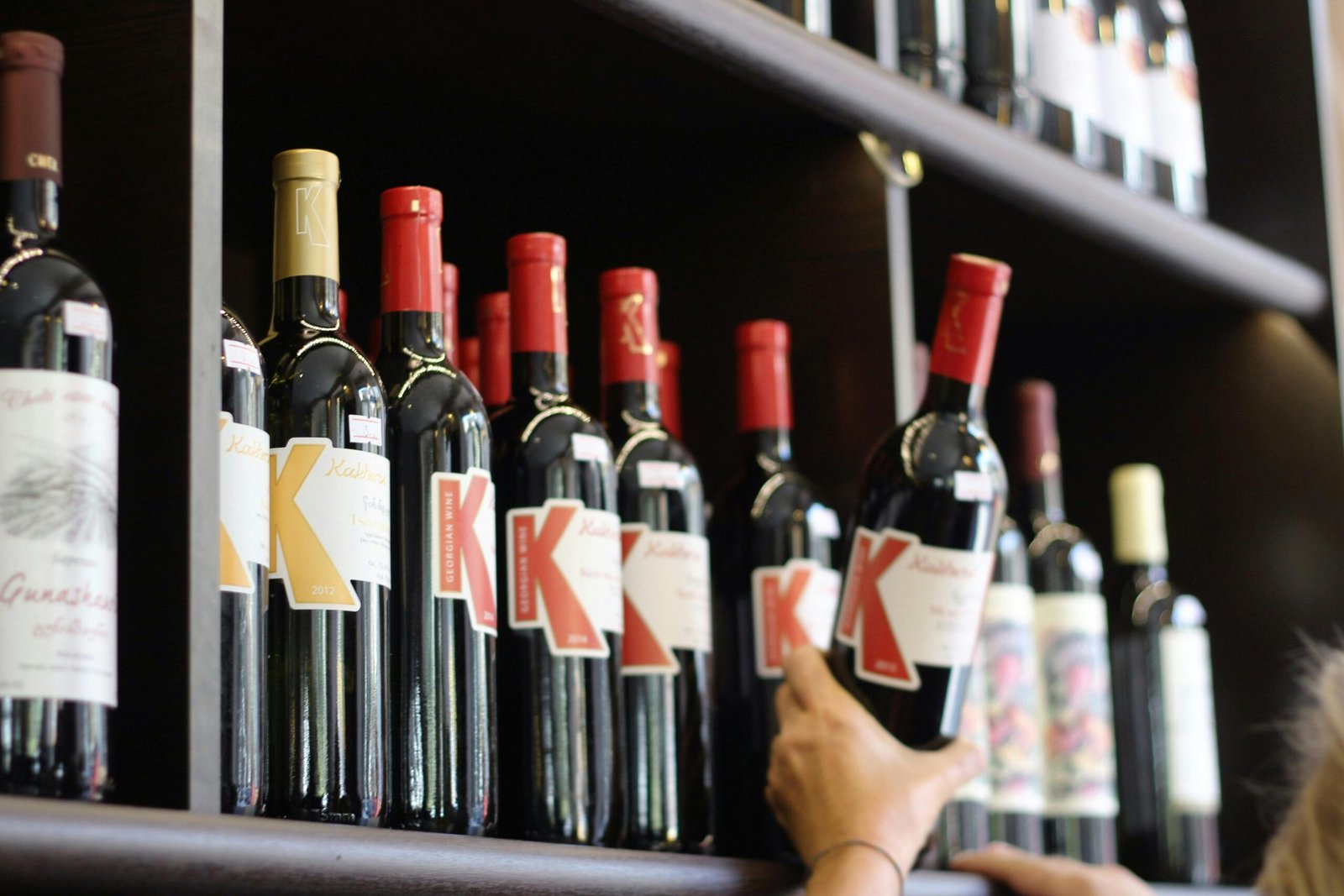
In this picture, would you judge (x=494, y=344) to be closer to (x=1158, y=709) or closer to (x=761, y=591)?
(x=761, y=591)

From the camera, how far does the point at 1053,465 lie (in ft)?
5.53

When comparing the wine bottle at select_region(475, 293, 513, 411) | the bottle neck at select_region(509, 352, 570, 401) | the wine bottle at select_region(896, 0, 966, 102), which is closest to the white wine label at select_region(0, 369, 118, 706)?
the bottle neck at select_region(509, 352, 570, 401)

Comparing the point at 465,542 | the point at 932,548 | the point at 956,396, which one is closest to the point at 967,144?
the point at 956,396

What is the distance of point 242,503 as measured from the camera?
35.0 inches

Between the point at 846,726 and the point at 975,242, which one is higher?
the point at 975,242

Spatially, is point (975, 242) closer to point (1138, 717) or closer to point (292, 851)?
point (1138, 717)

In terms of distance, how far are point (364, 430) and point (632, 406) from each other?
0.96ft

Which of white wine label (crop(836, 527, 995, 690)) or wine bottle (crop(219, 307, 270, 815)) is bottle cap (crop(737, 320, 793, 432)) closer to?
white wine label (crop(836, 527, 995, 690))

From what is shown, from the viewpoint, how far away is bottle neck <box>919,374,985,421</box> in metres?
1.18

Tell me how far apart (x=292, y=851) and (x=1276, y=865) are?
2.29ft

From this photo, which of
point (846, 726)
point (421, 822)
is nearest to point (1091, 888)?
point (846, 726)

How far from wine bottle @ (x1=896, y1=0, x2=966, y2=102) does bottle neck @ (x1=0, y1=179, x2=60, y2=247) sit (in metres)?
0.81

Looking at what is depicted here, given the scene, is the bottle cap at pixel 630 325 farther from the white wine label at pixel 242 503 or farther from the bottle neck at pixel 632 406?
the white wine label at pixel 242 503

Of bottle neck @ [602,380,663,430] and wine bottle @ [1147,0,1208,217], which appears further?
wine bottle @ [1147,0,1208,217]
